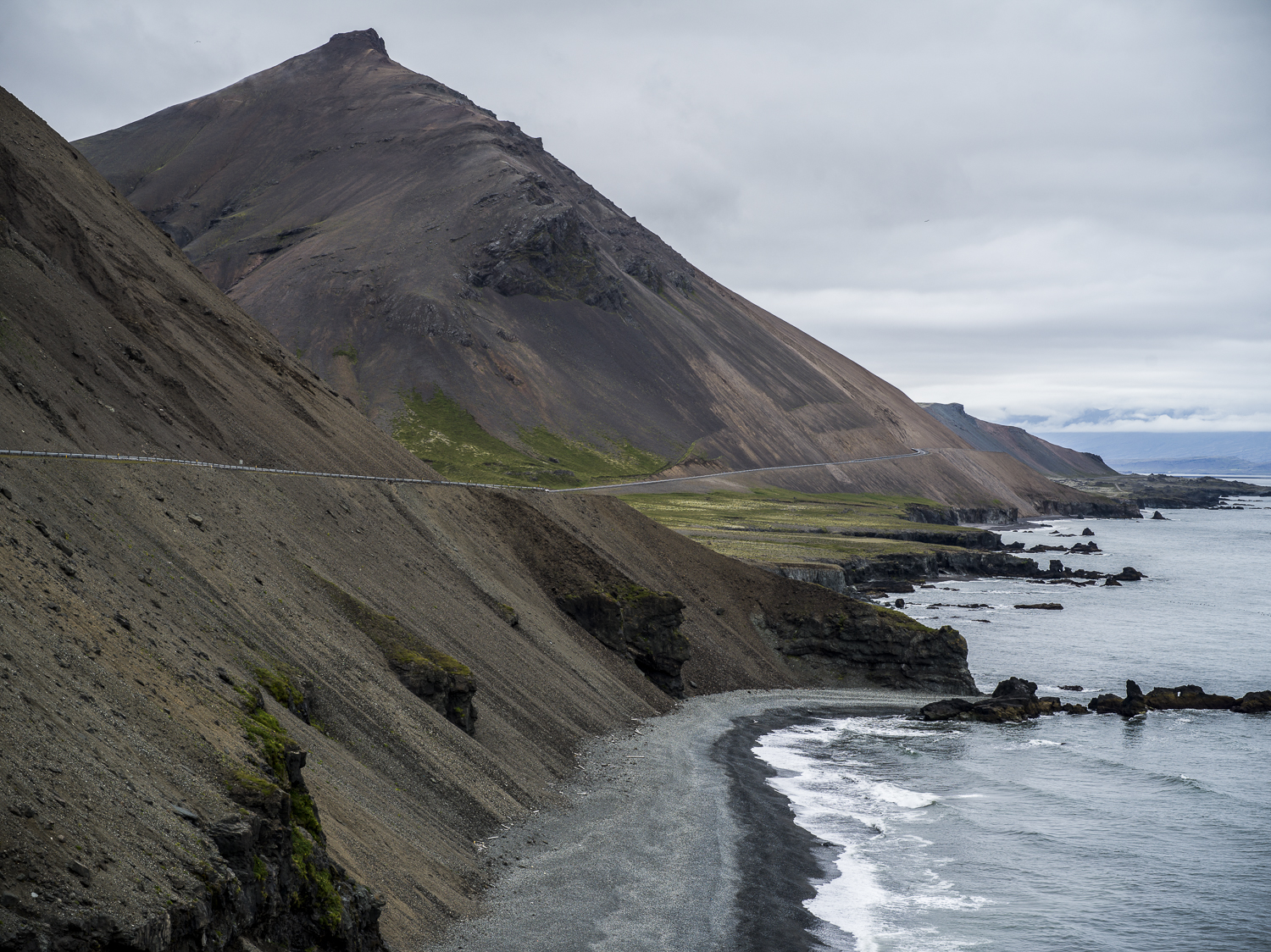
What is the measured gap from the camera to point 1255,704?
2404 inches

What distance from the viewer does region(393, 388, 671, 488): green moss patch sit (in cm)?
15638

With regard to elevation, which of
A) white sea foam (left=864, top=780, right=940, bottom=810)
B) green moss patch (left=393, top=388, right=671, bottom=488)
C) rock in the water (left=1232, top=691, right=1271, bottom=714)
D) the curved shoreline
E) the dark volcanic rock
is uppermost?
green moss patch (left=393, top=388, right=671, bottom=488)

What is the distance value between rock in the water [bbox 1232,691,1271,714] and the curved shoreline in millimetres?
A: 34514

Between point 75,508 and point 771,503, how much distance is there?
461 ft

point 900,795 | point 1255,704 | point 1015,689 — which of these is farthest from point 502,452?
point 900,795

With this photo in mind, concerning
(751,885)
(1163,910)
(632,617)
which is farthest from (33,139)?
(1163,910)

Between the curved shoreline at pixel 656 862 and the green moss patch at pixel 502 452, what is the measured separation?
107058mm

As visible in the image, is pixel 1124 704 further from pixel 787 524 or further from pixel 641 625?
pixel 787 524

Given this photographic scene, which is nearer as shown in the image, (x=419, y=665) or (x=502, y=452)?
(x=419, y=665)

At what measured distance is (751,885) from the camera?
3131 cm

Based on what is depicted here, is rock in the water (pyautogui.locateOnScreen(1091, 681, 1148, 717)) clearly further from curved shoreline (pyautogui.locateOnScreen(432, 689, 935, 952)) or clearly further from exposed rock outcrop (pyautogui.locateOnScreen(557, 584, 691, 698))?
curved shoreline (pyautogui.locateOnScreen(432, 689, 935, 952))

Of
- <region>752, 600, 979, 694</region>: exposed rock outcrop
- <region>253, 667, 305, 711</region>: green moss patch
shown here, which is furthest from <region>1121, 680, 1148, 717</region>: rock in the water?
<region>253, 667, 305, 711</region>: green moss patch

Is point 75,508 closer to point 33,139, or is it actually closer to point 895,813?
point 895,813

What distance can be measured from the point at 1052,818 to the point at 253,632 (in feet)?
105
